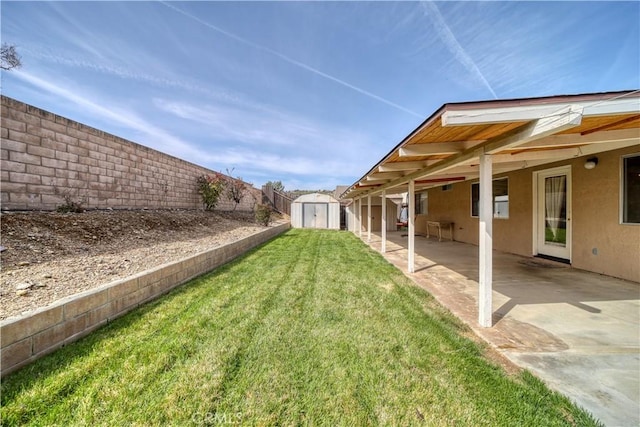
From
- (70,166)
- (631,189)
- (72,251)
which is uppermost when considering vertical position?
(70,166)

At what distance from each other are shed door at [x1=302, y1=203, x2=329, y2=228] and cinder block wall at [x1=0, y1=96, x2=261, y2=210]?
1040 centimetres

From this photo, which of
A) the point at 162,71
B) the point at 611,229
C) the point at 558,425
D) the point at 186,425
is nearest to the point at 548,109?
the point at 558,425

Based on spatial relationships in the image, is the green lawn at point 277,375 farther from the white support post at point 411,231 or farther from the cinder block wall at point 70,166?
the cinder block wall at point 70,166

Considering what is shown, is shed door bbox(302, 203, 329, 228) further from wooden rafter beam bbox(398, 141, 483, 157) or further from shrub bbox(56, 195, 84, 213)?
wooden rafter beam bbox(398, 141, 483, 157)

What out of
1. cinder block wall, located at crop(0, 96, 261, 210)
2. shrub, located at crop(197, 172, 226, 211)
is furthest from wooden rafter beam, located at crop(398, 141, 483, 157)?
shrub, located at crop(197, 172, 226, 211)

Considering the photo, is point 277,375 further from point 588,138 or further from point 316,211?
Answer: point 316,211

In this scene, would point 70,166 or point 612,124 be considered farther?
point 70,166

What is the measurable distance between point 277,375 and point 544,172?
786 cm

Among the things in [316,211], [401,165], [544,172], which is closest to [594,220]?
[544,172]

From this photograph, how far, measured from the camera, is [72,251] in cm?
395

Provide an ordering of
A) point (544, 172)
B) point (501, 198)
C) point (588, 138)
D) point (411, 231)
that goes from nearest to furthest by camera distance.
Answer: point (588, 138) < point (411, 231) < point (544, 172) < point (501, 198)

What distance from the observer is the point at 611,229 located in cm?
490

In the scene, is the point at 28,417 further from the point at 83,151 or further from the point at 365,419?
the point at 83,151

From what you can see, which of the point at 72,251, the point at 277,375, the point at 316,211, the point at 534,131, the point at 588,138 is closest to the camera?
the point at 277,375
